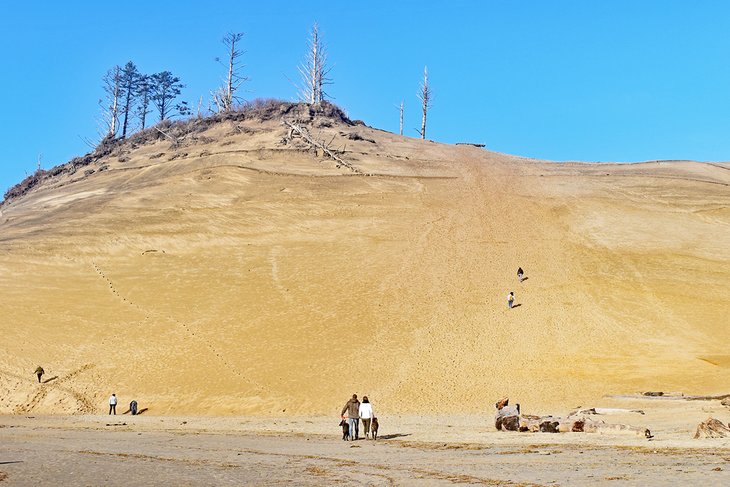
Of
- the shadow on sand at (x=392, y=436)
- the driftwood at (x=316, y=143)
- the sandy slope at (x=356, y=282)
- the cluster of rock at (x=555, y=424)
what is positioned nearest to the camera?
the cluster of rock at (x=555, y=424)

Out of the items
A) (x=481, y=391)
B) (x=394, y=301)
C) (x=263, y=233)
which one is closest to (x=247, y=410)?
(x=481, y=391)

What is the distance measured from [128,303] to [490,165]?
134ft

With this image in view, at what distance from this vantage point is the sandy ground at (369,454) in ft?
48.2

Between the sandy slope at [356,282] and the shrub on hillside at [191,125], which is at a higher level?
the shrub on hillside at [191,125]

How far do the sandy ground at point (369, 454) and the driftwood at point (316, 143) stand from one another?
42.9 meters

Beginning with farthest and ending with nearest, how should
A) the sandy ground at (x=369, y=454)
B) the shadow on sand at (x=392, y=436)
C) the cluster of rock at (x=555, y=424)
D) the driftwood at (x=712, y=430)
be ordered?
the shadow on sand at (x=392, y=436)
the cluster of rock at (x=555, y=424)
the driftwood at (x=712, y=430)
the sandy ground at (x=369, y=454)

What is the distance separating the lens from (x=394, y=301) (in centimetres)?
4447

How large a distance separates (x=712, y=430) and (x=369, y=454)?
8477 mm

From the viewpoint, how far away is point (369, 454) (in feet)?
63.1

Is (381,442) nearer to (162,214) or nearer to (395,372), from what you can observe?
(395,372)

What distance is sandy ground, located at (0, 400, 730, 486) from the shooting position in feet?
48.2

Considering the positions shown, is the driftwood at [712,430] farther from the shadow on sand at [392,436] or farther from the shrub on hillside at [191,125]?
the shrub on hillside at [191,125]

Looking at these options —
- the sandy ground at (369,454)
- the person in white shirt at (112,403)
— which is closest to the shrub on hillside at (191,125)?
the person in white shirt at (112,403)

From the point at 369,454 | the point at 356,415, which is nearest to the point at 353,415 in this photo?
the point at 356,415
